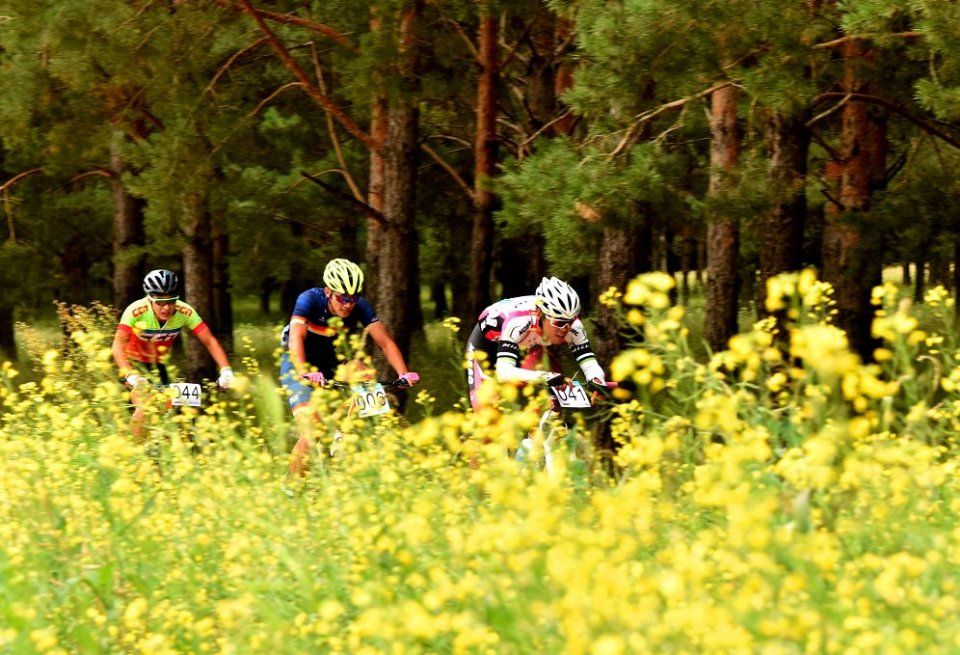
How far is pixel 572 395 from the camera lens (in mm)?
8828

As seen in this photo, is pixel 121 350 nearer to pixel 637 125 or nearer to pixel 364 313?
pixel 364 313

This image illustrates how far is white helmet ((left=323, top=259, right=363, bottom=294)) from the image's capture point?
9500 mm

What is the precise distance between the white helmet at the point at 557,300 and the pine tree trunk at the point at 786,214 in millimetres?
5070

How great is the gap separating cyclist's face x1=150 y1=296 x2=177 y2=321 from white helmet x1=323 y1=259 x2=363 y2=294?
2.26 m

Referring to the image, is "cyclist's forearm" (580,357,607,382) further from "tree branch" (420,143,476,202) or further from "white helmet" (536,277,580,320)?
"tree branch" (420,143,476,202)

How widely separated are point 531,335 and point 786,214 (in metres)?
5.83

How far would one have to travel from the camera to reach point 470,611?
414 centimetres

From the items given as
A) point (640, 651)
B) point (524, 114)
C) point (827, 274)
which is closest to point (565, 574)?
point (640, 651)

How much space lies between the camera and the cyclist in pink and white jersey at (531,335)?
28.2 ft

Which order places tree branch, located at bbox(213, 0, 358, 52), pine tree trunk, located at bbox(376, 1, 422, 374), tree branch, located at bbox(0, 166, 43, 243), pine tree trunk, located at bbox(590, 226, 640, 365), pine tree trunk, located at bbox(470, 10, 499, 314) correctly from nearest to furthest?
1. pine tree trunk, located at bbox(590, 226, 640, 365)
2. tree branch, located at bbox(213, 0, 358, 52)
3. pine tree trunk, located at bbox(376, 1, 422, 374)
4. pine tree trunk, located at bbox(470, 10, 499, 314)
5. tree branch, located at bbox(0, 166, 43, 243)

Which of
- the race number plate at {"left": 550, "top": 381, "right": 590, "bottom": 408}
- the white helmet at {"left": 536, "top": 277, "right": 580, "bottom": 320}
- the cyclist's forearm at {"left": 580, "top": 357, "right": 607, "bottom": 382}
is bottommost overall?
the race number plate at {"left": 550, "top": 381, "right": 590, "bottom": 408}

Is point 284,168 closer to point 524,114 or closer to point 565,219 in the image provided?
point 524,114

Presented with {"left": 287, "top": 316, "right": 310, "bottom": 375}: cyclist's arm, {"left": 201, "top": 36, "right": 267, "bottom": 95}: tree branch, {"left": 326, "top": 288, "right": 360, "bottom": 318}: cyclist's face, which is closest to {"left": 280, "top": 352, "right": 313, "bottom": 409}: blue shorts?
{"left": 287, "top": 316, "right": 310, "bottom": 375}: cyclist's arm

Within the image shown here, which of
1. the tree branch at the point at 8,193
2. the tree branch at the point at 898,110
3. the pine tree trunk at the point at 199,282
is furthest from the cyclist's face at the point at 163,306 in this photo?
the tree branch at the point at 8,193
